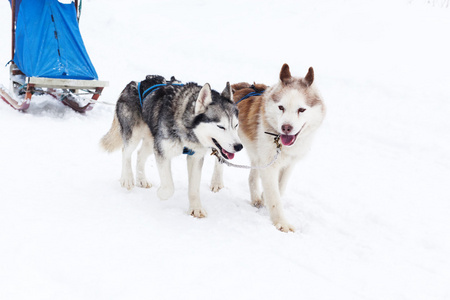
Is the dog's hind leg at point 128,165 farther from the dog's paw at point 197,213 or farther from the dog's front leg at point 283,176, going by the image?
the dog's front leg at point 283,176

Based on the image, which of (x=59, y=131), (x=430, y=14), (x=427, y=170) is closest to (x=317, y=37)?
(x=430, y=14)

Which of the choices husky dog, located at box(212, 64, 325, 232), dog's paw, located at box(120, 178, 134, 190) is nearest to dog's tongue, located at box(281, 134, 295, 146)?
husky dog, located at box(212, 64, 325, 232)

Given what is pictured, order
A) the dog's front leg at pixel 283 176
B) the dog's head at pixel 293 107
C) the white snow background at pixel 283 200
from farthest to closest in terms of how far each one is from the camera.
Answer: the dog's front leg at pixel 283 176 < the dog's head at pixel 293 107 < the white snow background at pixel 283 200

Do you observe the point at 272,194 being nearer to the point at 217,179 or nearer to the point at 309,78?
the point at 217,179

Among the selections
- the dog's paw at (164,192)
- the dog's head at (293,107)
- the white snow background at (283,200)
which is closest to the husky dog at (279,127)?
the dog's head at (293,107)

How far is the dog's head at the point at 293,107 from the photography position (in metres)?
2.86

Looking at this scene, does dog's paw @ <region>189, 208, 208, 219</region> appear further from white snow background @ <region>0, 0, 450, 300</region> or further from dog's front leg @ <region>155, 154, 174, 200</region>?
dog's front leg @ <region>155, 154, 174, 200</region>

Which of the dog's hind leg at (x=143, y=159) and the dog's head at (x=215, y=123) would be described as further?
the dog's hind leg at (x=143, y=159)

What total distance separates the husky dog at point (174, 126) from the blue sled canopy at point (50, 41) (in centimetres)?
215

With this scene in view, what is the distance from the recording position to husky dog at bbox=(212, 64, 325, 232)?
291 cm

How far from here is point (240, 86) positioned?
4035 mm

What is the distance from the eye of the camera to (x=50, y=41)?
214 inches

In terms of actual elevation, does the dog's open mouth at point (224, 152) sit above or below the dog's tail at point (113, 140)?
above

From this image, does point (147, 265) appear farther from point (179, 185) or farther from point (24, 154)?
point (24, 154)
